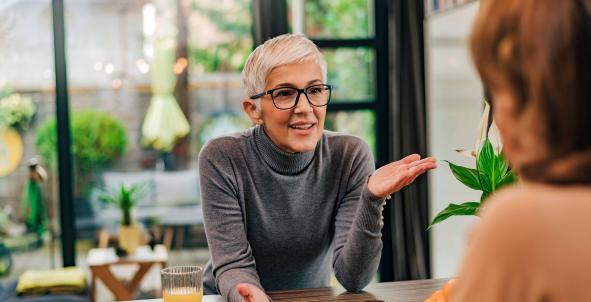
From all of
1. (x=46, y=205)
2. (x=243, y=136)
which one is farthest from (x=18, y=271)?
(x=243, y=136)

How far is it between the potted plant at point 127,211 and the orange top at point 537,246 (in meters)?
3.94

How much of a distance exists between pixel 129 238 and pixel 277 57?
2787mm

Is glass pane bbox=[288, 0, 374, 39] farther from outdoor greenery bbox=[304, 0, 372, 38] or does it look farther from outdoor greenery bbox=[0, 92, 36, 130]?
outdoor greenery bbox=[0, 92, 36, 130]

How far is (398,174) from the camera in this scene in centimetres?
156

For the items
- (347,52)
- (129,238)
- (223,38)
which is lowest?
(129,238)

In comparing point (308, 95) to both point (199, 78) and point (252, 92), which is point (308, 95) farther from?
point (199, 78)

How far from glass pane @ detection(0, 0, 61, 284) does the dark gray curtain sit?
2.05 m

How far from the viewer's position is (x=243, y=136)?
6.28ft

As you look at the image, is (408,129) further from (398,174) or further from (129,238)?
(398,174)

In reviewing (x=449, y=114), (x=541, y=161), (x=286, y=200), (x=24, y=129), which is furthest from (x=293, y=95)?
(x=24, y=129)

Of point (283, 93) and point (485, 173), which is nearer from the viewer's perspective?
point (485, 173)

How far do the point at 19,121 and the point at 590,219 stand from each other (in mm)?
4407

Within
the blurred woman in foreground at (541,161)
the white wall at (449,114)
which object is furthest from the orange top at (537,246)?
the white wall at (449,114)

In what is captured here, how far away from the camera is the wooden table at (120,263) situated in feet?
13.8
